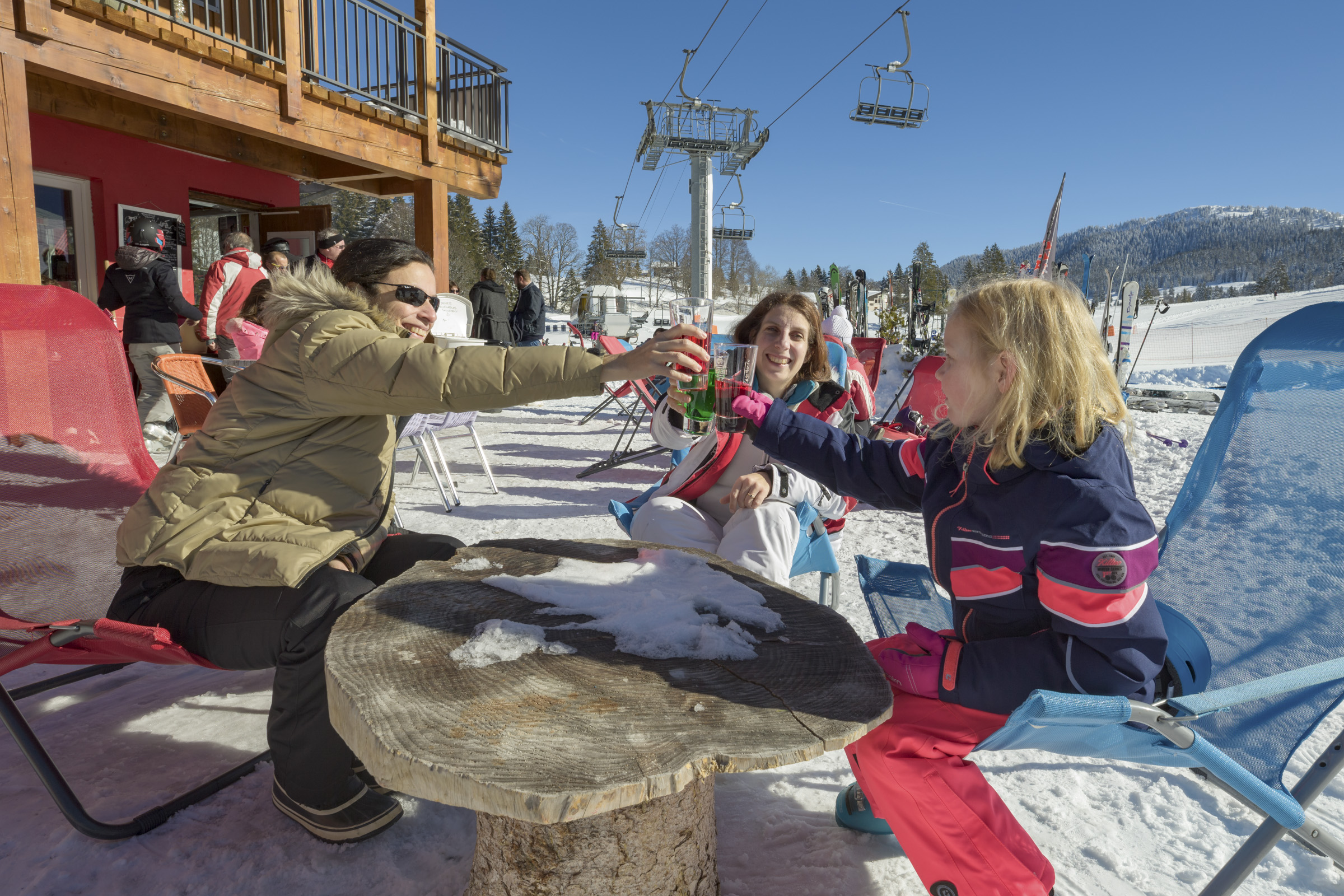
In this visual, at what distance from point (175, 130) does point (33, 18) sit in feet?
10.2

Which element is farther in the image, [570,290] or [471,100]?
[570,290]

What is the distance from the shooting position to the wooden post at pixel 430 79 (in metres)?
7.71

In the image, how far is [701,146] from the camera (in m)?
24.5

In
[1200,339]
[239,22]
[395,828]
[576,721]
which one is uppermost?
[239,22]

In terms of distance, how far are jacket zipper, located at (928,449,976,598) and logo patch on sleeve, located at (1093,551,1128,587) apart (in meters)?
0.29

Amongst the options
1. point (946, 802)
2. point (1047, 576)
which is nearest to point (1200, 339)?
point (1047, 576)

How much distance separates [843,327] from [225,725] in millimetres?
6644

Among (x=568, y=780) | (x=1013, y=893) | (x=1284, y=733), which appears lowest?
(x=1013, y=893)

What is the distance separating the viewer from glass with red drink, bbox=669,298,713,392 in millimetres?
1587

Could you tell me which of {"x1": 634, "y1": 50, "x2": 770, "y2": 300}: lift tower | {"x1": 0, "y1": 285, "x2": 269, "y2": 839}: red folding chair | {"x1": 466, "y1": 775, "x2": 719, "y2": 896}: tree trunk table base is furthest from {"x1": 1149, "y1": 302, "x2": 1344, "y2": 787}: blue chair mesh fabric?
A: {"x1": 634, "y1": 50, "x2": 770, "y2": 300}: lift tower

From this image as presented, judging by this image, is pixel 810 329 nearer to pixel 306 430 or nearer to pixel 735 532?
pixel 735 532

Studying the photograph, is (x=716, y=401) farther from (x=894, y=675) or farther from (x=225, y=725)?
(x=225, y=725)

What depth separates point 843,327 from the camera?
298 inches

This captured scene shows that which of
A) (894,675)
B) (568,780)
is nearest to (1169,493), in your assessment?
(894,675)
